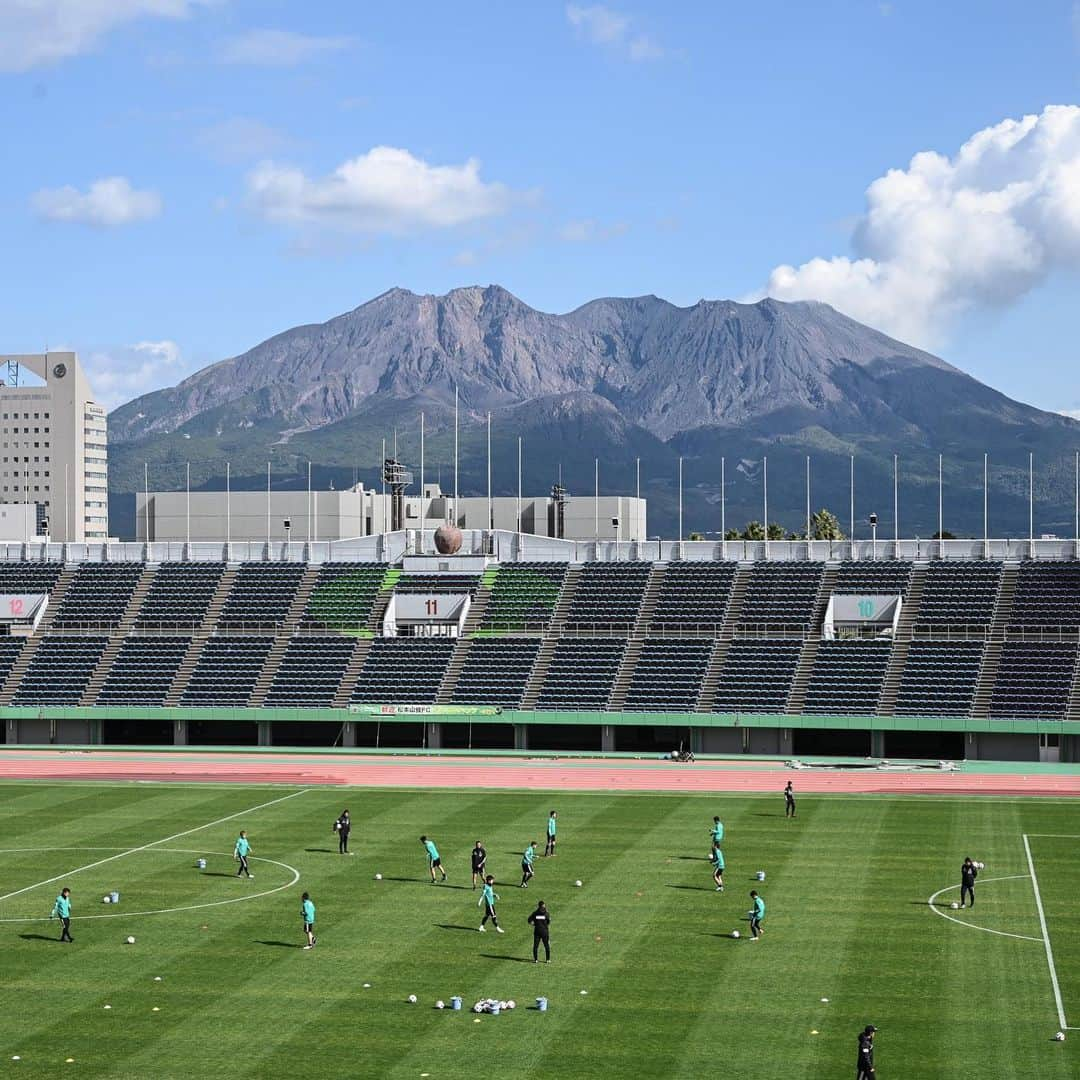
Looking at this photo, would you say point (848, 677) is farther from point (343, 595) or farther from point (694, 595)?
point (343, 595)

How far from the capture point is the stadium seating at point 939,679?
91.1m

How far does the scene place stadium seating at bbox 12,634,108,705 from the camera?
103 meters

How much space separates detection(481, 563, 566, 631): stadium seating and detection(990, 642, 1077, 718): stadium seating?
2858cm

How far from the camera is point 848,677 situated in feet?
313

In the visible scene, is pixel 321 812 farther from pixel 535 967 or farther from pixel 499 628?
pixel 499 628

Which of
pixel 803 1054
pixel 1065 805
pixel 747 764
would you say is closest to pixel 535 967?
pixel 803 1054

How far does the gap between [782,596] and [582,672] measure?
14295mm

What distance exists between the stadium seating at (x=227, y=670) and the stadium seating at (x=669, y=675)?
23.5 metres

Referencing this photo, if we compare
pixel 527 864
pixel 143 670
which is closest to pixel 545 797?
pixel 527 864

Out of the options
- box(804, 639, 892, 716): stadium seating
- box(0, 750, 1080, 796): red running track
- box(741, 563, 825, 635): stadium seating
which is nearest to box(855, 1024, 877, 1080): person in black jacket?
box(0, 750, 1080, 796): red running track

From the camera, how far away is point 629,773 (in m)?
82.8

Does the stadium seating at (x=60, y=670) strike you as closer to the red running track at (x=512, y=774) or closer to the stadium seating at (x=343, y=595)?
the red running track at (x=512, y=774)

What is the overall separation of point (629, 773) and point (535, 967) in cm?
4154

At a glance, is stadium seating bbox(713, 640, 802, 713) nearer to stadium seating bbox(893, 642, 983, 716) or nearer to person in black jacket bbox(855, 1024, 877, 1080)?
stadium seating bbox(893, 642, 983, 716)
